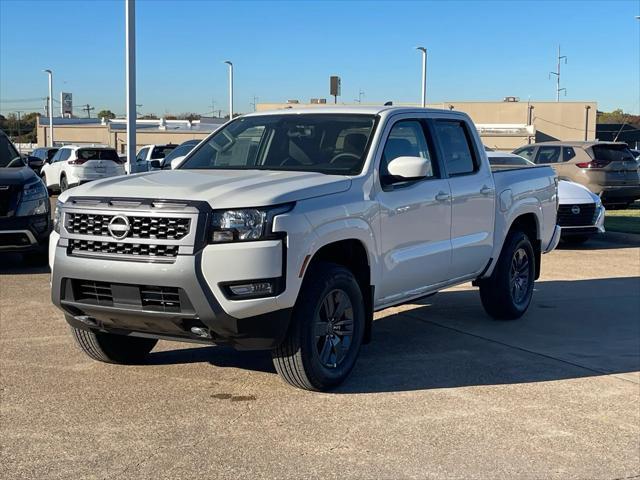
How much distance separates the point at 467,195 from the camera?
689cm

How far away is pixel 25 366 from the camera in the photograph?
5.96 m

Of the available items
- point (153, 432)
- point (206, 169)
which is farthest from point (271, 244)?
point (206, 169)

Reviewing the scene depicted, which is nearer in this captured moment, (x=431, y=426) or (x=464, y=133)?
(x=431, y=426)

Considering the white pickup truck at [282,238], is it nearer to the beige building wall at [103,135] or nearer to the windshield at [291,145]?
the windshield at [291,145]

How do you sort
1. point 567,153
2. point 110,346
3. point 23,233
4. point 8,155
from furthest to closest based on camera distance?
point 567,153 → point 8,155 → point 23,233 → point 110,346

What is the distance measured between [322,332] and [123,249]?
4.64 ft

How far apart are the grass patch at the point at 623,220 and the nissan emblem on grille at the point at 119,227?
478 inches

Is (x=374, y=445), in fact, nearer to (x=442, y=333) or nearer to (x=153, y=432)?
(x=153, y=432)

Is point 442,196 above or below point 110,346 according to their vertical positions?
above

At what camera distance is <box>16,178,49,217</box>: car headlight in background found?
9.87 meters

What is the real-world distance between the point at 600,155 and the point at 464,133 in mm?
12905

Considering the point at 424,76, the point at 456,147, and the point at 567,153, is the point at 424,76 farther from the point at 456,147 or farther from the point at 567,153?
the point at 456,147

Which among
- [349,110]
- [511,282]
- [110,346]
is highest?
[349,110]

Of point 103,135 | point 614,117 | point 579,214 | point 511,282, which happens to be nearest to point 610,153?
point 579,214
